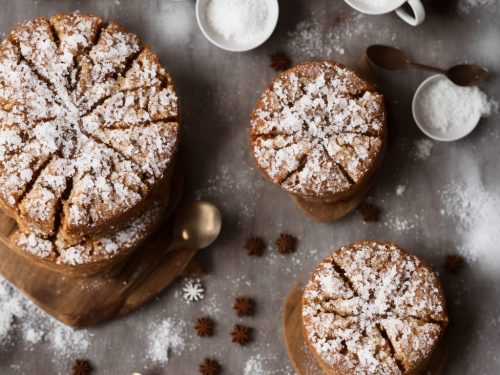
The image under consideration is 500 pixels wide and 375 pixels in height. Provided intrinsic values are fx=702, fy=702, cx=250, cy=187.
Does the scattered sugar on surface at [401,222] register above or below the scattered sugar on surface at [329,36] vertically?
below

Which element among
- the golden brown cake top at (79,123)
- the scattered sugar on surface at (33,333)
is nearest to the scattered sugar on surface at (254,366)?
the scattered sugar on surface at (33,333)

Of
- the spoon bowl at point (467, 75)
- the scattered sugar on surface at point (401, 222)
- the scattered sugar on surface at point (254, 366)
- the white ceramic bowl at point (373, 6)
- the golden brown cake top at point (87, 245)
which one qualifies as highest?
the white ceramic bowl at point (373, 6)

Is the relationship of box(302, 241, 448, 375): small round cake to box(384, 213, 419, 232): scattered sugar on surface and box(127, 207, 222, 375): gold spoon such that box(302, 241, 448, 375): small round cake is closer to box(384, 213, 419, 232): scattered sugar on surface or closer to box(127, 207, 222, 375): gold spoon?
box(384, 213, 419, 232): scattered sugar on surface

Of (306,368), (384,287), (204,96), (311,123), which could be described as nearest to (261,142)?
(311,123)

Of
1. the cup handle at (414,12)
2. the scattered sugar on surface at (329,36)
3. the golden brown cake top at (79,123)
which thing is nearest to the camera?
the golden brown cake top at (79,123)

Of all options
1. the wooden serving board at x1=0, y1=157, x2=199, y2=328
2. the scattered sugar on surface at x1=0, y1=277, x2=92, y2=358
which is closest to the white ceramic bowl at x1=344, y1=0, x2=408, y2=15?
the wooden serving board at x1=0, y1=157, x2=199, y2=328

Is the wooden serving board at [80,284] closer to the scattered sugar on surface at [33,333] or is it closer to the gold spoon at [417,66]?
the scattered sugar on surface at [33,333]

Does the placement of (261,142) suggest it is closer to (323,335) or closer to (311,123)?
(311,123)

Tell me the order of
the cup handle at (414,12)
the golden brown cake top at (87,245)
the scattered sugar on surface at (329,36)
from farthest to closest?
the scattered sugar on surface at (329,36) < the cup handle at (414,12) < the golden brown cake top at (87,245)
